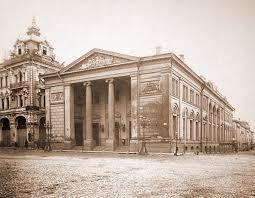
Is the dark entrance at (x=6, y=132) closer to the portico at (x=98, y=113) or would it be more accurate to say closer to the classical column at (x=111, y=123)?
the portico at (x=98, y=113)

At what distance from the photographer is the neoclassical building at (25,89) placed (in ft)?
145

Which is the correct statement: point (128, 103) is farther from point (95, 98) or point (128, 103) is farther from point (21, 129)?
point (21, 129)

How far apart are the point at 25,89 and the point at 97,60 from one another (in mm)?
16641

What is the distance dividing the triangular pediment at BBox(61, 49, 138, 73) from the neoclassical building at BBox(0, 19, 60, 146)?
37.2 ft

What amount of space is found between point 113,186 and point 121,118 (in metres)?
27.5

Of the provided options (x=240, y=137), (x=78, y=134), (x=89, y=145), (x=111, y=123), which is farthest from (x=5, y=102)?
(x=240, y=137)

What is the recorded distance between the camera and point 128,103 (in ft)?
117

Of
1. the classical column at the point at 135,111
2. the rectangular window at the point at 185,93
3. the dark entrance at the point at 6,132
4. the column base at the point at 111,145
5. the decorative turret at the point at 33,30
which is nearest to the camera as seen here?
the classical column at the point at 135,111

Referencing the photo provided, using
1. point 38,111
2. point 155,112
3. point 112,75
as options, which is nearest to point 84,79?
point 112,75

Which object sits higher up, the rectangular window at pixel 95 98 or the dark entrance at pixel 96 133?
the rectangular window at pixel 95 98

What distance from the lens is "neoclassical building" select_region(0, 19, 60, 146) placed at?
4412 cm

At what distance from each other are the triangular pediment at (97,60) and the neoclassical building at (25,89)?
37.2 ft

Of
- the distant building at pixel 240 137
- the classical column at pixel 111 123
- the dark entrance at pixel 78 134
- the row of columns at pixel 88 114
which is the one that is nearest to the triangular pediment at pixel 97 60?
the row of columns at pixel 88 114

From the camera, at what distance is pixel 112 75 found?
1239 inches
